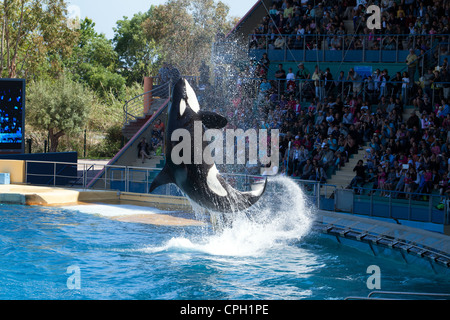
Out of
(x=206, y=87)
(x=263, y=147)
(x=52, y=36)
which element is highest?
(x=52, y=36)

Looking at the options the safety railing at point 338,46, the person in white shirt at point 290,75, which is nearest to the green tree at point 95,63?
the safety railing at point 338,46

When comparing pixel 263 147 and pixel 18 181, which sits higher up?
pixel 263 147

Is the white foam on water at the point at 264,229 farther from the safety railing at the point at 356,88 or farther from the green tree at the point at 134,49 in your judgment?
the green tree at the point at 134,49

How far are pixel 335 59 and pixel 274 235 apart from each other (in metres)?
10.0

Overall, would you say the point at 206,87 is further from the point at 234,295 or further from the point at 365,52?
the point at 234,295

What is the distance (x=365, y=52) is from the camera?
19.7m

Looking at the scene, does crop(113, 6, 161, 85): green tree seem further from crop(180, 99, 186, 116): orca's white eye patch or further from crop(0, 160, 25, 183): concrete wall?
crop(180, 99, 186, 116): orca's white eye patch

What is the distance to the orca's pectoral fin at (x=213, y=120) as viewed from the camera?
8188mm

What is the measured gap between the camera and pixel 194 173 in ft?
28.9

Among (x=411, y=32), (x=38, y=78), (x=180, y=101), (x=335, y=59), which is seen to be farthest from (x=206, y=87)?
(x=38, y=78)

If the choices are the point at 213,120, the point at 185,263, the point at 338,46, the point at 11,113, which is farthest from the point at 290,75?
the point at 213,120

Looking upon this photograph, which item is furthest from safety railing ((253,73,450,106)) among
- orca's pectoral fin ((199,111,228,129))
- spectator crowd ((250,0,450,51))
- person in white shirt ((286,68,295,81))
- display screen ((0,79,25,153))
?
orca's pectoral fin ((199,111,228,129))

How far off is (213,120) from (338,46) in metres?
13.0

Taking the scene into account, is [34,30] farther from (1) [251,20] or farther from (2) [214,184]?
(2) [214,184]
